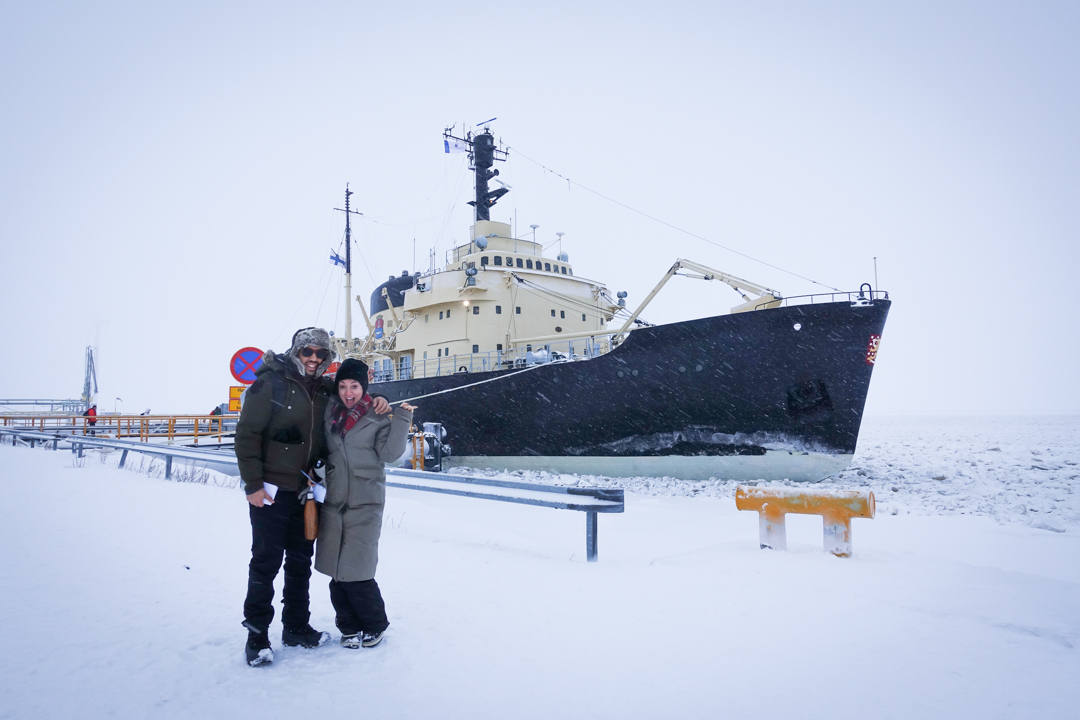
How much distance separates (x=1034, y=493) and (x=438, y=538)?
11.5m

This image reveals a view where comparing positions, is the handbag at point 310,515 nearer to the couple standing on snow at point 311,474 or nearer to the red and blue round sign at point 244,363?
the couple standing on snow at point 311,474

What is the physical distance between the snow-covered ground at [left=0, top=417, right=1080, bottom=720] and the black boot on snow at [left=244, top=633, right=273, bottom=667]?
4 centimetres

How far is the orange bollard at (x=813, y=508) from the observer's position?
4.68 metres

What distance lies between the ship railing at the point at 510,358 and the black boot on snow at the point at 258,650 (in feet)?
37.3

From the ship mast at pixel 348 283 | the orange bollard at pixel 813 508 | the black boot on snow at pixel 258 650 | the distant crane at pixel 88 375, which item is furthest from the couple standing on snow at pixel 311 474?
the distant crane at pixel 88 375

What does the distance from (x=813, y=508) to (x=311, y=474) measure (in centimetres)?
395

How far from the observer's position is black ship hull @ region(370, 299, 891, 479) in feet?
37.1

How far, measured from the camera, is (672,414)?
12328 mm

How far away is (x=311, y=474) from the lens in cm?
300

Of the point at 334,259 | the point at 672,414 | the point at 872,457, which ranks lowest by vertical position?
the point at 872,457

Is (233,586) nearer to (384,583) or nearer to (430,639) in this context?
(384,583)

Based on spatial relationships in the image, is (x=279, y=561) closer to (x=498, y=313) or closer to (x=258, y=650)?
(x=258, y=650)

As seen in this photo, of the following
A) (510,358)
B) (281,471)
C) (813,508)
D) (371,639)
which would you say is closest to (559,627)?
(371,639)

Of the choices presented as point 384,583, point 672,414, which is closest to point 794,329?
point 672,414
